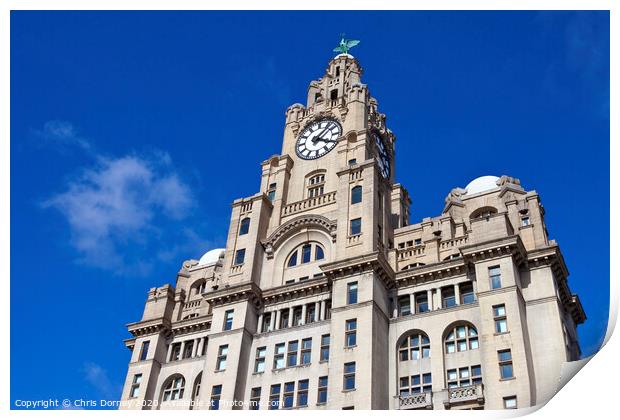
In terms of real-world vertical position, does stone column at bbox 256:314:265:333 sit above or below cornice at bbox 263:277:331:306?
below

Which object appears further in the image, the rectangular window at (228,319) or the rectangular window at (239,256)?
the rectangular window at (239,256)

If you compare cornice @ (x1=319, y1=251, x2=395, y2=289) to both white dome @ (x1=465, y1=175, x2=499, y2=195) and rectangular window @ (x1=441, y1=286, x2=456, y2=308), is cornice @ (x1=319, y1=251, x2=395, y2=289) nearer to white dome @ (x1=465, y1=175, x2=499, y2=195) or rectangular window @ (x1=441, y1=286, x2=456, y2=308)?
rectangular window @ (x1=441, y1=286, x2=456, y2=308)

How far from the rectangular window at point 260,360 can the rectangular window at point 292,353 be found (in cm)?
214

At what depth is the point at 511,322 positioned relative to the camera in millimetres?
45688

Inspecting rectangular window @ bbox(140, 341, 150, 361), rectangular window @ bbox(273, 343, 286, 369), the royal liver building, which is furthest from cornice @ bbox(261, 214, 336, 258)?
rectangular window @ bbox(140, 341, 150, 361)

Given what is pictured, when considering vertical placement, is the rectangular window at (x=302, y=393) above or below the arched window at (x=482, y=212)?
below

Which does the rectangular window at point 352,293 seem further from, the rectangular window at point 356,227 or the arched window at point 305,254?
the arched window at point 305,254

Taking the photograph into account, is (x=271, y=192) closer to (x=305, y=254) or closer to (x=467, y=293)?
(x=305, y=254)

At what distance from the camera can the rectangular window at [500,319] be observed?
4603 cm

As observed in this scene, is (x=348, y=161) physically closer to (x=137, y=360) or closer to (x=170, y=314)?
(x=170, y=314)

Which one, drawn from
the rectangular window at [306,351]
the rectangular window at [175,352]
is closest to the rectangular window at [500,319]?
the rectangular window at [306,351]

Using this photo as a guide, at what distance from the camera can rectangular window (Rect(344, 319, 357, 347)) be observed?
4984 cm

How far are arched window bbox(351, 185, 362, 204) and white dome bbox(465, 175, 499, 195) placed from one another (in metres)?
9.77
